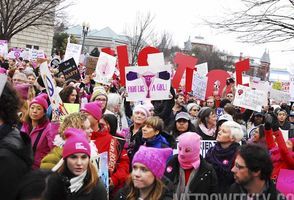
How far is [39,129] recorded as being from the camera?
17.8 ft

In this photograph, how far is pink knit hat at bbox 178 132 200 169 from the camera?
4625 mm

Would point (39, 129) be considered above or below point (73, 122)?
below

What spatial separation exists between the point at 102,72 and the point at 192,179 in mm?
7552

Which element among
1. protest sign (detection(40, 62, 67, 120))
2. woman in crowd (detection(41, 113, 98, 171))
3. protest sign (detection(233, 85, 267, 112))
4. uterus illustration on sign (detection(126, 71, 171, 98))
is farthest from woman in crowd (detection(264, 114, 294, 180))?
protest sign (detection(233, 85, 267, 112))

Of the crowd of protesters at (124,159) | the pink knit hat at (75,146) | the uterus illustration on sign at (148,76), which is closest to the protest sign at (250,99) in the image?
the uterus illustration on sign at (148,76)

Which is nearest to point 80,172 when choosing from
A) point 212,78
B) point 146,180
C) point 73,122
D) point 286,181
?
point 146,180

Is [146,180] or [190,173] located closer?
[146,180]

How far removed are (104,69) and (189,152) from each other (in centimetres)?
751

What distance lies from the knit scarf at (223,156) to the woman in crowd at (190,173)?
2.25 ft

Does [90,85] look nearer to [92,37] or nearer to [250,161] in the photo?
[250,161]

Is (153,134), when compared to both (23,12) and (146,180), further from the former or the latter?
(23,12)

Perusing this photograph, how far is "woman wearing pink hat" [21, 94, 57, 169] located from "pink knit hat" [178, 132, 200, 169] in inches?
58.3

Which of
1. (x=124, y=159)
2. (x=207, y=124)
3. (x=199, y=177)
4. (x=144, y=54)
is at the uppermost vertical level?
(x=144, y=54)

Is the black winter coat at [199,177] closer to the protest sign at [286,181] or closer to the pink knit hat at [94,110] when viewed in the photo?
the protest sign at [286,181]
